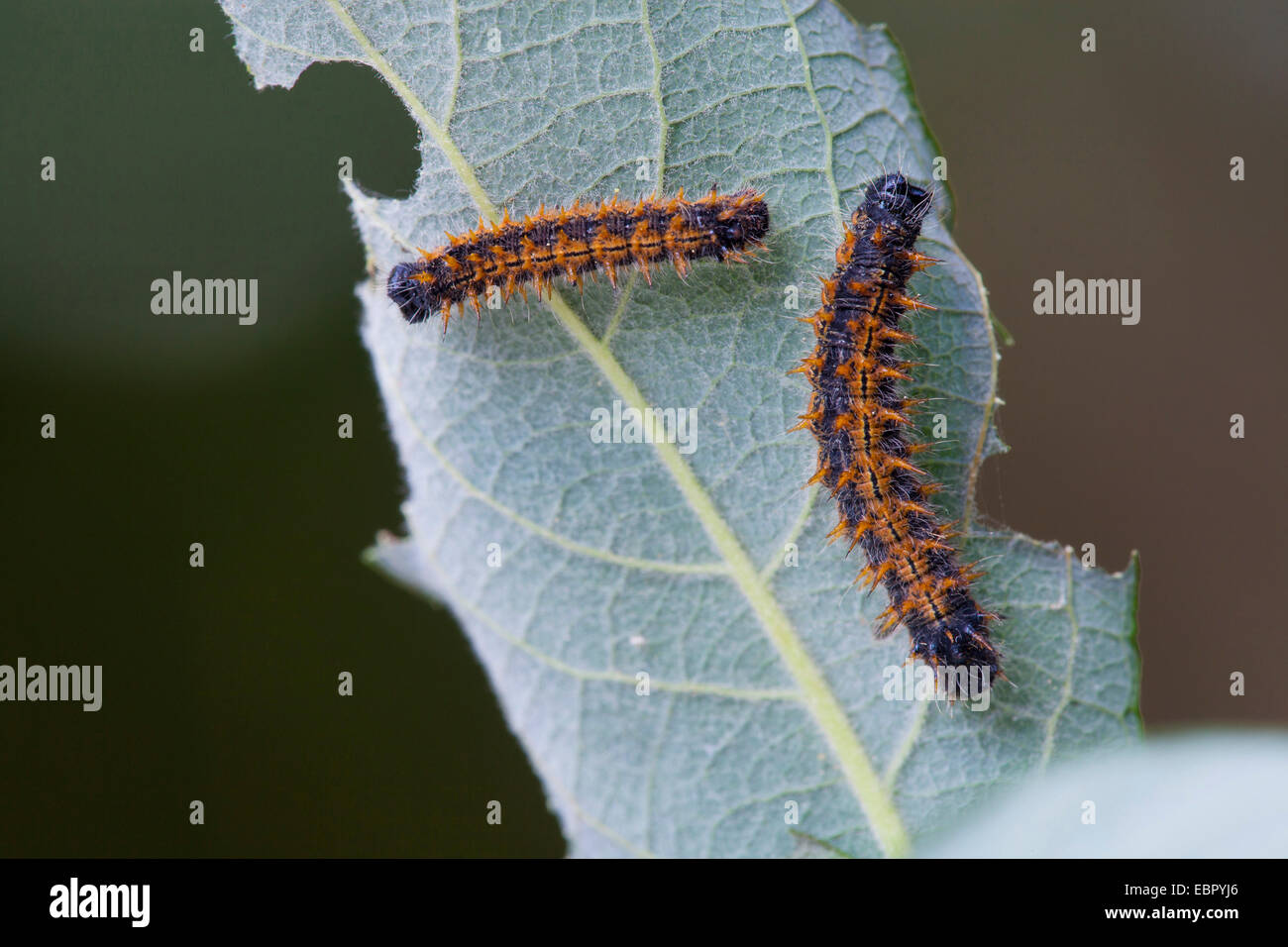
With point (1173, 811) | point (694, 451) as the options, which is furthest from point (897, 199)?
point (1173, 811)

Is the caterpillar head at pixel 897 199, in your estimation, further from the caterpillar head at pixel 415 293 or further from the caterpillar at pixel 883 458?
the caterpillar head at pixel 415 293

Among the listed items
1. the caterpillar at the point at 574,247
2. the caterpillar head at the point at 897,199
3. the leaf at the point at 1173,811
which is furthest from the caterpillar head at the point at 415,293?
the leaf at the point at 1173,811

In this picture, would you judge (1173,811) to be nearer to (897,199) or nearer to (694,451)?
(694,451)

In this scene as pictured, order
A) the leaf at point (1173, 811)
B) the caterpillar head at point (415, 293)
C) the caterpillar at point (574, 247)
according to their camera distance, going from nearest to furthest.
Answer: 1. the leaf at point (1173, 811)
2. the caterpillar at point (574, 247)
3. the caterpillar head at point (415, 293)

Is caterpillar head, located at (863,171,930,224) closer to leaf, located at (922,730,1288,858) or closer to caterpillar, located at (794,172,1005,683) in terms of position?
caterpillar, located at (794,172,1005,683)

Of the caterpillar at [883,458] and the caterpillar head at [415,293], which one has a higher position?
the caterpillar head at [415,293]

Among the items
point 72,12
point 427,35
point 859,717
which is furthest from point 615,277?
point 72,12
